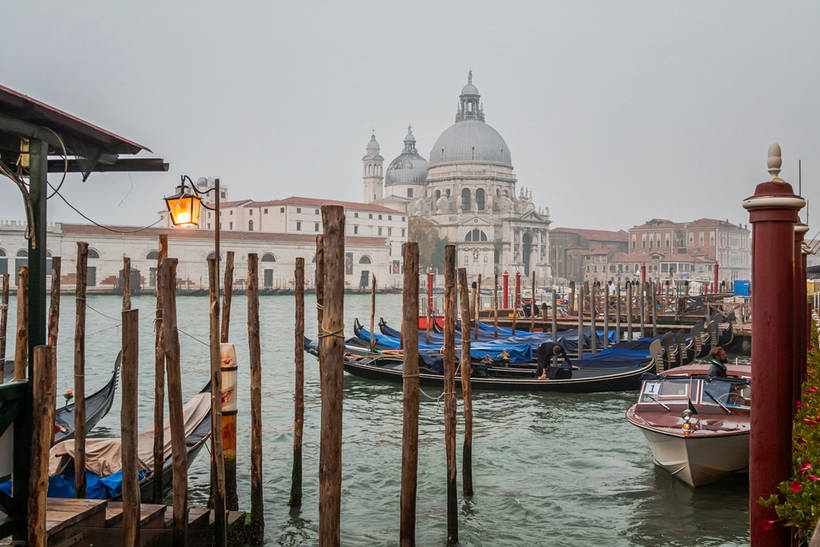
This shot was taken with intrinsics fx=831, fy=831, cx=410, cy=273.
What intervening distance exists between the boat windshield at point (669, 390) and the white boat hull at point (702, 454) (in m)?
0.47

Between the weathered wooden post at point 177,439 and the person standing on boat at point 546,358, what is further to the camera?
the person standing on boat at point 546,358

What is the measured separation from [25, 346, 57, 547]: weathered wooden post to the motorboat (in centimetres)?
389

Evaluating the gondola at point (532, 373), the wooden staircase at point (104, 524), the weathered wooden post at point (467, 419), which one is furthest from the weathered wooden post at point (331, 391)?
the gondola at point (532, 373)

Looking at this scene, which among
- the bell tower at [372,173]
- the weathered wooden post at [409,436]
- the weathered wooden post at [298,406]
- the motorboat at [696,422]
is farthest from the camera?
the bell tower at [372,173]

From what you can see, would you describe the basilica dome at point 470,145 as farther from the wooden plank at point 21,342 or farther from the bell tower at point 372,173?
the wooden plank at point 21,342

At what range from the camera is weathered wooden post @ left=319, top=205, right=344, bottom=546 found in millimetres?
3131

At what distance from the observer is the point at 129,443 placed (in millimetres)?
3266

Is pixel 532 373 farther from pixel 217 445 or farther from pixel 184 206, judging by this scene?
pixel 217 445

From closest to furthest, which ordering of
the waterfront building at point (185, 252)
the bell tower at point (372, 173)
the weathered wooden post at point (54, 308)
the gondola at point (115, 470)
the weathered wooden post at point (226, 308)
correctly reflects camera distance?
the gondola at point (115, 470), the weathered wooden post at point (54, 308), the weathered wooden post at point (226, 308), the waterfront building at point (185, 252), the bell tower at point (372, 173)

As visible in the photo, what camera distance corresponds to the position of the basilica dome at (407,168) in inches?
2496

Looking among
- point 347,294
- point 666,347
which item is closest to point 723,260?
point 347,294

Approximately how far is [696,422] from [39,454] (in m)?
4.16

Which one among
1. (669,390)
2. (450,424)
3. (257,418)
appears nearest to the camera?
(257,418)

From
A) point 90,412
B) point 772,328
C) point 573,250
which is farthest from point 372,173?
point 772,328
